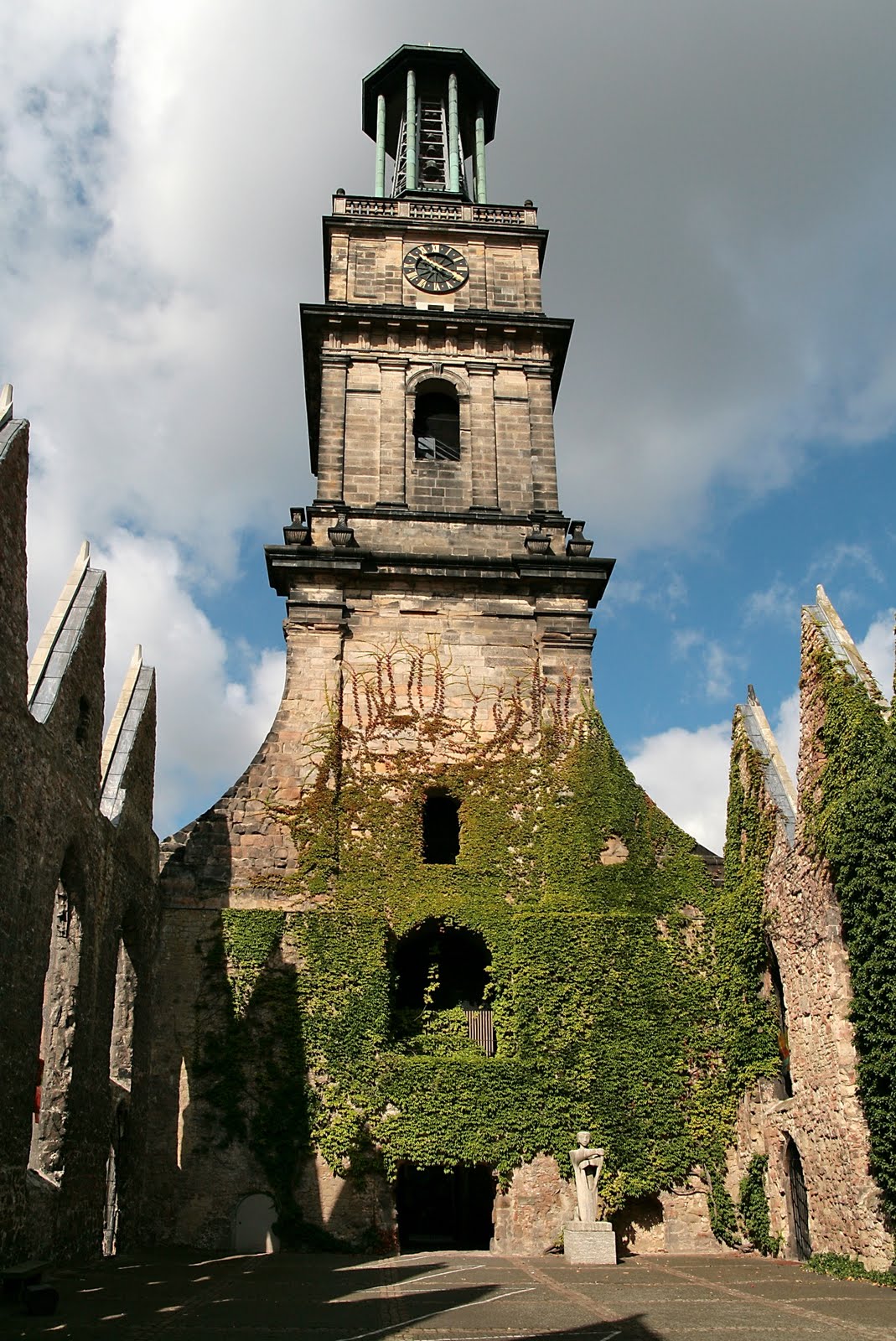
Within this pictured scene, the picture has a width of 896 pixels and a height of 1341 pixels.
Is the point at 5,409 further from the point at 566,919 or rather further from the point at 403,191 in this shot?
the point at 403,191

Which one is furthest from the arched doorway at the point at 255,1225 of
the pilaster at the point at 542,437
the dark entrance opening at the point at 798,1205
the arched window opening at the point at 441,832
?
the pilaster at the point at 542,437

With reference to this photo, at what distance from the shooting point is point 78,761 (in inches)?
539

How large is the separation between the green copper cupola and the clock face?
143 inches

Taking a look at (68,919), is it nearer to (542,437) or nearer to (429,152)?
(542,437)

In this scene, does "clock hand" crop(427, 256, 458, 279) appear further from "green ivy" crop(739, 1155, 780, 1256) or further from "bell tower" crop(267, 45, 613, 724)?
"green ivy" crop(739, 1155, 780, 1256)

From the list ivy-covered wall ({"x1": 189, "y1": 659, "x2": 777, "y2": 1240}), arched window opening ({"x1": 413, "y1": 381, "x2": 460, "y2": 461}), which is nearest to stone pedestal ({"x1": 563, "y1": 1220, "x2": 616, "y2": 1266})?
ivy-covered wall ({"x1": 189, "y1": 659, "x2": 777, "y2": 1240})

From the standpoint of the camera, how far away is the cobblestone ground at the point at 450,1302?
8.85m

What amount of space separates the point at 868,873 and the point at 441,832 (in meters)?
9.25

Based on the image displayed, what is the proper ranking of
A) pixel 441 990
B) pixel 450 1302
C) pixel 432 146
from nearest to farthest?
pixel 450 1302
pixel 441 990
pixel 432 146

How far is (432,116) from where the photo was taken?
30031 mm

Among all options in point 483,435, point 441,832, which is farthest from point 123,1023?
point 483,435

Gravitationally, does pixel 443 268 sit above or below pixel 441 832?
above

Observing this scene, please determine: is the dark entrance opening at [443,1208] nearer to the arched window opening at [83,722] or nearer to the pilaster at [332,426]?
the arched window opening at [83,722]

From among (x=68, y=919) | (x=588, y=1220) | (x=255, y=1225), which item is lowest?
(x=255, y=1225)
